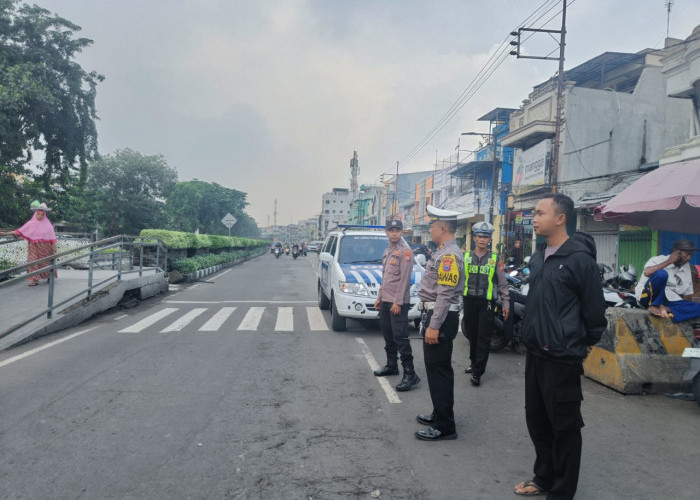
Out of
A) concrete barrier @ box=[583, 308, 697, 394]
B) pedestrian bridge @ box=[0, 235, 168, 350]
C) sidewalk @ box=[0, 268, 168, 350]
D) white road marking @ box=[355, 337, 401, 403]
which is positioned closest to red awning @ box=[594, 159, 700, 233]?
concrete barrier @ box=[583, 308, 697, 394]

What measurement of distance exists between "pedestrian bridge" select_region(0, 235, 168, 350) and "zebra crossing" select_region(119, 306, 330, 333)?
1052mm

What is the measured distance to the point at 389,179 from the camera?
247 ft

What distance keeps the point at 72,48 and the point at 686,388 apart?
2668cm

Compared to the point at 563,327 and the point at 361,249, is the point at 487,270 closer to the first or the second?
the point at 563,327

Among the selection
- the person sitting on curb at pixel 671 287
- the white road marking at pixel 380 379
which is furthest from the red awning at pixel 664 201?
the white road marking at pixel 380 379

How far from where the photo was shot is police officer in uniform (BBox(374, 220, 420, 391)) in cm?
559

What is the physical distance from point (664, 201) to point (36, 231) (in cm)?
1210

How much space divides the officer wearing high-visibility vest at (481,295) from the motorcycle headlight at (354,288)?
2.76 m

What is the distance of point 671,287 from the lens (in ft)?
20.0

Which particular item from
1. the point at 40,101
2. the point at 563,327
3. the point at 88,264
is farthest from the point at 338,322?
the point at 40,101

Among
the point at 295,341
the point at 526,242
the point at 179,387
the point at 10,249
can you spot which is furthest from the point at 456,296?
the point at 526,242

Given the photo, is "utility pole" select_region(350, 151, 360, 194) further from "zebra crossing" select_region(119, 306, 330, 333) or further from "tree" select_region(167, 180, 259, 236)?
"zebra crossing" select_region(119, 306, 330, 333)

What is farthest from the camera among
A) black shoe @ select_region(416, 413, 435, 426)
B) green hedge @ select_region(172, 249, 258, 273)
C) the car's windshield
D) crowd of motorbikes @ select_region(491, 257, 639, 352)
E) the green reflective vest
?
green hedge @ select_region(172, 249, 258, 273)

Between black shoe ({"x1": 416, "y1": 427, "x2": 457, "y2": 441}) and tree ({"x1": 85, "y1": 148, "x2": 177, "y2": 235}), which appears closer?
black shoe ({"x1": 416, "y1": 427, "x2": 457, "y2": 441})
